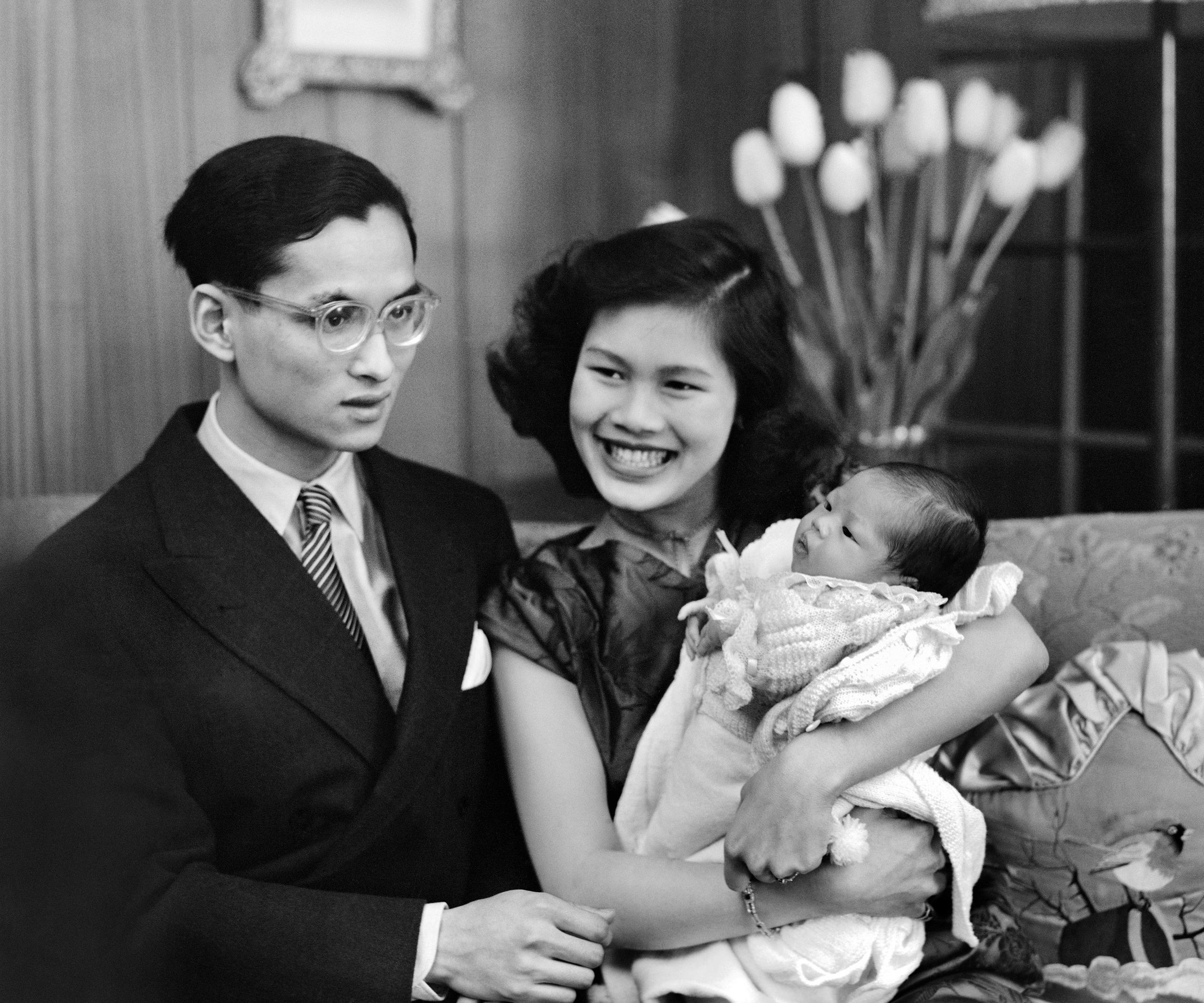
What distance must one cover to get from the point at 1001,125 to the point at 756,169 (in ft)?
1.80

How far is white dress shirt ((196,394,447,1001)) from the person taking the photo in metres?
1.35

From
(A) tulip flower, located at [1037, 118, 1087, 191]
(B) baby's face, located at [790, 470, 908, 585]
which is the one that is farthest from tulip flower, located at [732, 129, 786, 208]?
(B) baby's face, located at [790, 470, 908, 585]

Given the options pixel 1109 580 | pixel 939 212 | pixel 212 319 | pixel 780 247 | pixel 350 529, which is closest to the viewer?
pixel 212 319

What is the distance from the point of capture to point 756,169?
8.71 feet

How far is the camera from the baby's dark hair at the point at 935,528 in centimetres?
122

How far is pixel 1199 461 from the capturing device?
2885mm

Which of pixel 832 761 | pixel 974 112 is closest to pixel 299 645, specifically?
pixel 832 761

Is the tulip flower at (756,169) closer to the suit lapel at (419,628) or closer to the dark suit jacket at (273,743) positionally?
the suit lapel at (419,628)

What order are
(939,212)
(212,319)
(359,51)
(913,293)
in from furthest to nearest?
(939,212), (913,293), (359,51), (212,319)

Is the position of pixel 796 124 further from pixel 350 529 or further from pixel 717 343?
pixel 350 529

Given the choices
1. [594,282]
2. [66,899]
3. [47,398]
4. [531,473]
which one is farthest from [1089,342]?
[66,899]

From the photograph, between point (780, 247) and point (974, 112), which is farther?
point (780, 247)

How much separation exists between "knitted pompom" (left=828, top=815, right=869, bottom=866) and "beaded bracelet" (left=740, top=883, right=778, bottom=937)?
0.08 meters

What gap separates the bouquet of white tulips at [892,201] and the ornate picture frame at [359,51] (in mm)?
592
